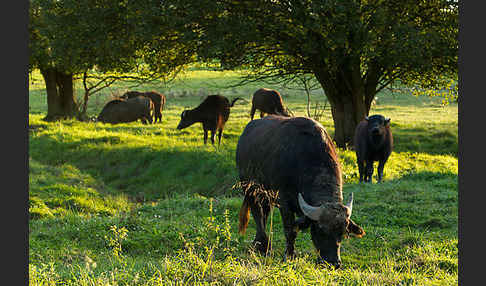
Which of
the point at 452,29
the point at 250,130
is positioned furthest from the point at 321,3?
the point at 250,130

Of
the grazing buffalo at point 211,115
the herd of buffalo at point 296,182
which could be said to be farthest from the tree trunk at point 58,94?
the herd of buffalo at point 296,182

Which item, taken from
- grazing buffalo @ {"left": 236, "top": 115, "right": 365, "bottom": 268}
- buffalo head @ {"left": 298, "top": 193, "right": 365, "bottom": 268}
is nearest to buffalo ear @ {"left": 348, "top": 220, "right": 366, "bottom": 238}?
grazing buffalo @ {"left": 236, "top": 115, "right": 365, "bottom": 268}

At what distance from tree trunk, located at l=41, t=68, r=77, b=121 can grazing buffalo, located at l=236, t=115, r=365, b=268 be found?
897 inches

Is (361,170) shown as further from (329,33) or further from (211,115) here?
(211,115)

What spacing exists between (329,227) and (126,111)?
79.5 ft

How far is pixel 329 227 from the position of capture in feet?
20.3

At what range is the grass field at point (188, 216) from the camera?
575cm

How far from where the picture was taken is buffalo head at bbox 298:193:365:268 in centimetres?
618

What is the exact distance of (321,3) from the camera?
14250 millimetres

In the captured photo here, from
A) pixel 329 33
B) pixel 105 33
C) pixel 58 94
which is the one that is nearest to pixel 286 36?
pixel 329 33

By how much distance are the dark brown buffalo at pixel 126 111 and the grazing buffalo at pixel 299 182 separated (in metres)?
21.3

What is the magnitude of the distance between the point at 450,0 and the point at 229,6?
762 cm

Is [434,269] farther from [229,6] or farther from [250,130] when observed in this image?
[229,6]

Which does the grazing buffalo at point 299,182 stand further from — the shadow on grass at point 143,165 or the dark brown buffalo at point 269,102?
the dark brown buffalo at point 269,102
